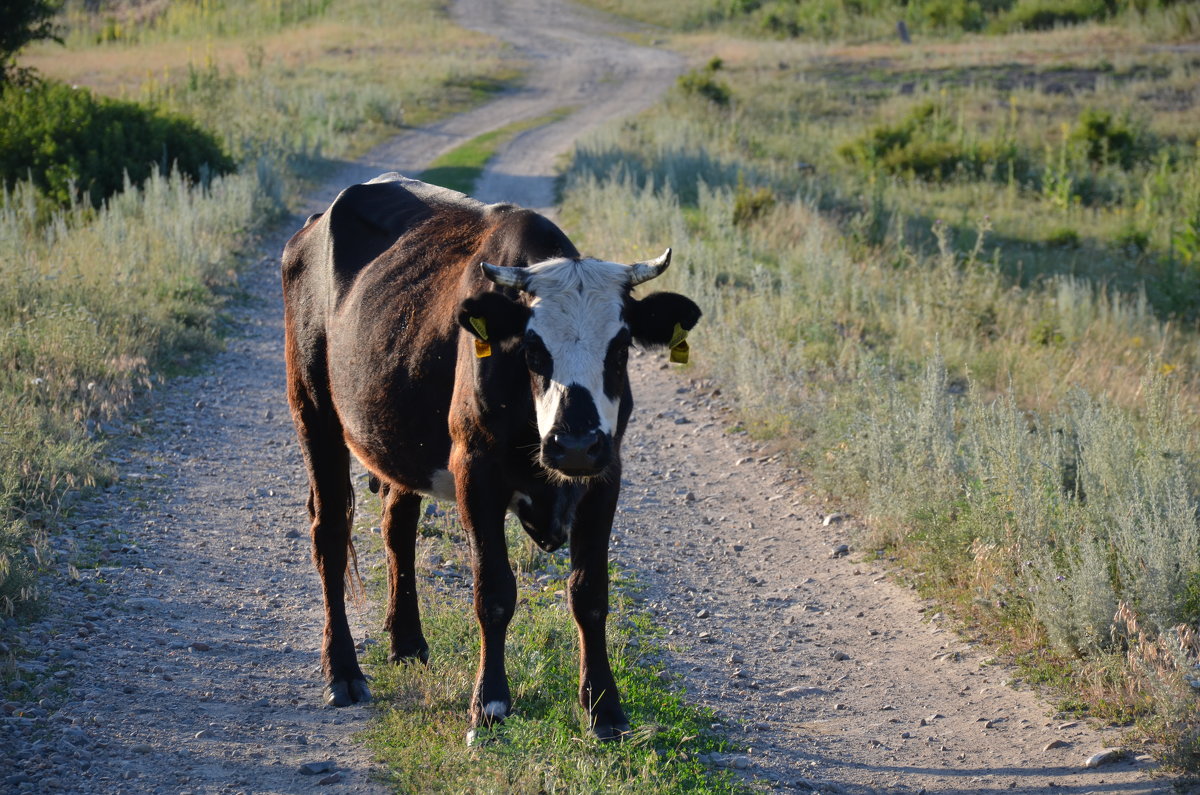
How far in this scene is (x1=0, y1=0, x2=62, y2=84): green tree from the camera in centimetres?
2001

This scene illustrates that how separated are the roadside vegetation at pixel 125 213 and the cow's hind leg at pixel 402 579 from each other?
182cm

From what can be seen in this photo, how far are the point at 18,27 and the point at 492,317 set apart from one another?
1901 centimetres

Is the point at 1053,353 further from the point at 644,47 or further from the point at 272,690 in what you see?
the point at 644,47

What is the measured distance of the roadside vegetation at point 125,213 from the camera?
325 inches

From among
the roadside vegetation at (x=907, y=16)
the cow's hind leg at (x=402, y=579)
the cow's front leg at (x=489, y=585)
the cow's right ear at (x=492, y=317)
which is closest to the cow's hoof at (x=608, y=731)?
the cow's front leg at (x=489, y=585)

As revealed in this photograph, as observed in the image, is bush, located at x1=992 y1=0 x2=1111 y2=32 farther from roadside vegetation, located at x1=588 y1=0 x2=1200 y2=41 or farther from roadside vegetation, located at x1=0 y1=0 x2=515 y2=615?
roadside vegetation, located at x1=0 y1=0 x2=515 y2=615

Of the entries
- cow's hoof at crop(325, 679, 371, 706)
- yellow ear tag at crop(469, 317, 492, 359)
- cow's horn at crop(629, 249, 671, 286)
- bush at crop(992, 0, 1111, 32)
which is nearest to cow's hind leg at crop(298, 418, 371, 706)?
cow's hoof at crop(325, 679, 371, 706)

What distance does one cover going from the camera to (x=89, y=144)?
18.3 m

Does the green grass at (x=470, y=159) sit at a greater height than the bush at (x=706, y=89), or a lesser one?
lesser

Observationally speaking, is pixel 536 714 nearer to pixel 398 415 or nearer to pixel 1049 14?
pixel 398 415

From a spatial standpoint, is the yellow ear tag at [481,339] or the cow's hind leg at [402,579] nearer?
the yellow ear tag at [481,339]

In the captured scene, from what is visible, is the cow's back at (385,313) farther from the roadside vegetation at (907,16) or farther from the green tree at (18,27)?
the roadside vegetation at (907,16)

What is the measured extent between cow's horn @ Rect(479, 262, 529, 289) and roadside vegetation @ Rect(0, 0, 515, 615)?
310 centimetres

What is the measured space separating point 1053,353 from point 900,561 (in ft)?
16.9
